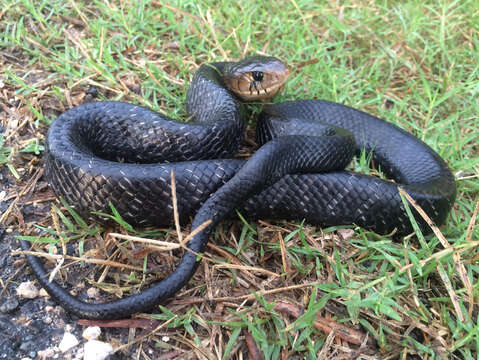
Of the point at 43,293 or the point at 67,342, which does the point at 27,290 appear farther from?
the point at 67,342

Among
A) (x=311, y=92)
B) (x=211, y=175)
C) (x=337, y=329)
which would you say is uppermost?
(x=311, y=92)

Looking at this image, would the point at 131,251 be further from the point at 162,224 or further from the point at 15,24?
the point at 15,24


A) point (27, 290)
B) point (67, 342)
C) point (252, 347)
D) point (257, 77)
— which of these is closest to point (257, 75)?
point (257, 77)

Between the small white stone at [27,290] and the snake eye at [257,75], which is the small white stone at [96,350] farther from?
the snake eye at [257,75]

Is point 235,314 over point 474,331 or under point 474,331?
under

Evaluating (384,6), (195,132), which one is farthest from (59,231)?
(384,6)

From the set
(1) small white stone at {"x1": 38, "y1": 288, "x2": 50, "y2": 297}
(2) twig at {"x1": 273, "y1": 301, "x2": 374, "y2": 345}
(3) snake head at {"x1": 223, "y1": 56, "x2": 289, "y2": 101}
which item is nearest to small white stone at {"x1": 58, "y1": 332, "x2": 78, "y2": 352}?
(1) small white stone at {"x1": 38, "y1": 288, "x2": 50, "y2": 297}
